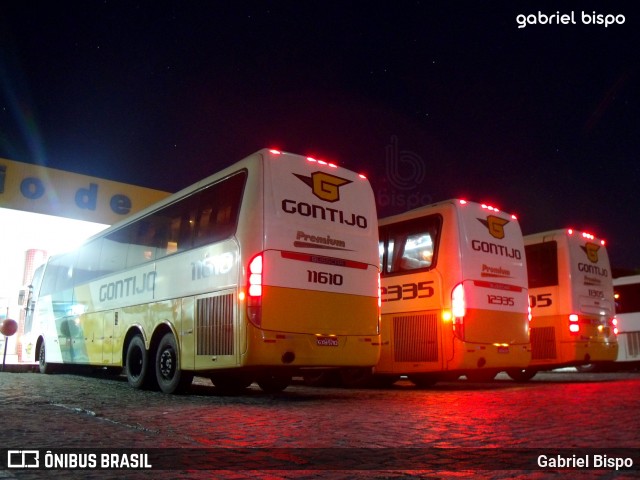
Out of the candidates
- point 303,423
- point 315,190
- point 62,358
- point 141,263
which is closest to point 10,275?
point 62,358

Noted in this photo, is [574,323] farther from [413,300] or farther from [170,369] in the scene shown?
[170,369]

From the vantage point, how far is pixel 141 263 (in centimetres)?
1120

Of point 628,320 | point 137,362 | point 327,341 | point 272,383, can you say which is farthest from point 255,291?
point 628,320

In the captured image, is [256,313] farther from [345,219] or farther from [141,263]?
[141,263]

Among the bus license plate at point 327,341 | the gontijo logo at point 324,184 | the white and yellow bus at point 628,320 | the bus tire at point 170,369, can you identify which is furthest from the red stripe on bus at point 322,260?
the white and yellow bus at point 628,320

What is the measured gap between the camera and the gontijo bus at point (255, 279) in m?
8.48

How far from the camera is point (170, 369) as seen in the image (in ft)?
32.4

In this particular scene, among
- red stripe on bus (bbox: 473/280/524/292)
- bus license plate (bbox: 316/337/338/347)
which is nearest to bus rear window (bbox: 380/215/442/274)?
red stripe on bus (bbox: 473/280/524/292)

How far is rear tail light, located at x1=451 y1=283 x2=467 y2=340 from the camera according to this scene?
11.4 m

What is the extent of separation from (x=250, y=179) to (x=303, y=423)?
3.65m

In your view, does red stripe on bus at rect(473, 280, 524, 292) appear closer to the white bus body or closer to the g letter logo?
the white bus body

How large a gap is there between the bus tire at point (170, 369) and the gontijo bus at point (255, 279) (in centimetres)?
2

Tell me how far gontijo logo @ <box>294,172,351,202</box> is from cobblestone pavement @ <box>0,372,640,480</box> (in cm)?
286

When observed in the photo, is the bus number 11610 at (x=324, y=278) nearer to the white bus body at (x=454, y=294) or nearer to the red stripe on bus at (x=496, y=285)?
the white bus body at (x=454, y=294)
